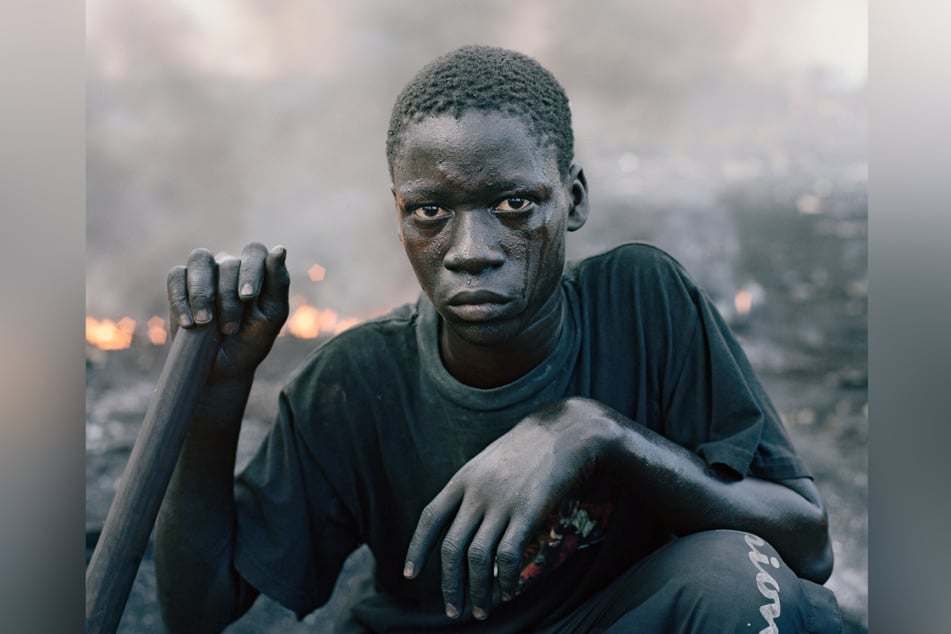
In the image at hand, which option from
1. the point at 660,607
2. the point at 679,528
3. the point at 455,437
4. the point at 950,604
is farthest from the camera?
the point at 950,604

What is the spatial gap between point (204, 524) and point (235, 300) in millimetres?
368

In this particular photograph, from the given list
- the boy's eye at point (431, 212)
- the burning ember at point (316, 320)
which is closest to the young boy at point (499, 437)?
the boy's eye at point (431, 212)

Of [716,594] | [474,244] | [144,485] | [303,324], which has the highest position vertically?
[474,244]

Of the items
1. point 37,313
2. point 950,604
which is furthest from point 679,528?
point 37,313

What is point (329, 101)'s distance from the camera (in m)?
1.98

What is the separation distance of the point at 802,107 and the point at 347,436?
1022mm

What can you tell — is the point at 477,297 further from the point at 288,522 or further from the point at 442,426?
the point at 288,522

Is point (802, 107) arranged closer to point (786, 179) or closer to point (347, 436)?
point (786, 179)

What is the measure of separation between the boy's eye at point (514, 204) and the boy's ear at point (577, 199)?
12 centimetres

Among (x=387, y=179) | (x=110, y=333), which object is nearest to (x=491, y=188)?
(x=387, y=179)

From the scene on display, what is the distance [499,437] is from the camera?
5.39 ft

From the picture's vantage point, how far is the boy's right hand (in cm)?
154

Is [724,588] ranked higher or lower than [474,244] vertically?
lower

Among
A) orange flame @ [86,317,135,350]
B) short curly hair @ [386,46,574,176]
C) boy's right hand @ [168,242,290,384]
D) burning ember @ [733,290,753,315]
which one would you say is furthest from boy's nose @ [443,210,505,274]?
orange flame @ [86,317,135,350]
